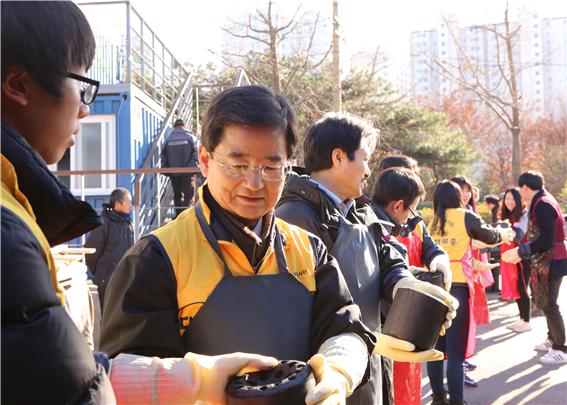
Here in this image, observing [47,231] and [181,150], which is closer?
[47,231]

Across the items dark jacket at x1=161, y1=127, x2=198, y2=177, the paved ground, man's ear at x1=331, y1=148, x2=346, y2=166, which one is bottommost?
the paved ground

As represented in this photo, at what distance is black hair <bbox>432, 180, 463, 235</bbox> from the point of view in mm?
5988

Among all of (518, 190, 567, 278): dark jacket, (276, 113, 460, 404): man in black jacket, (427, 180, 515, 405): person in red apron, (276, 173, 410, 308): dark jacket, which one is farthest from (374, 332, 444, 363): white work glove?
(518, 190, 567, 278): dark jacket

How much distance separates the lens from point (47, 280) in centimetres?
106

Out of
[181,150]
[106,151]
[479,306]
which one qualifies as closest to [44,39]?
[479,306]

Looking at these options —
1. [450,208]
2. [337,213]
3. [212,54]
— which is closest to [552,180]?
[212,54]

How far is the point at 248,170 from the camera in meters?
1.99

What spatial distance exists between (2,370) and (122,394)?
53cm

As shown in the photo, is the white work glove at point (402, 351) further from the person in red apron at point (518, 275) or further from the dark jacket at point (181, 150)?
the dark jacket at point (181, 150)

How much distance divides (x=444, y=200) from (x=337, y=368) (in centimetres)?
449

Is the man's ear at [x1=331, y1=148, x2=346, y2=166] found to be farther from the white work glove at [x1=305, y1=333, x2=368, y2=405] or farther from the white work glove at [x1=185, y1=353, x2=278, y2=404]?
the white work glove at [x1=185, y1=353, x2=278, y2=404]

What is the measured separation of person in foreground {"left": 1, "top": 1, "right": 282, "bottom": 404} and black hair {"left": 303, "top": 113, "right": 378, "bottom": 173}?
5.51ft

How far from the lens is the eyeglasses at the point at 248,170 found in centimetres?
199

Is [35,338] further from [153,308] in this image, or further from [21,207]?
[153,308]
